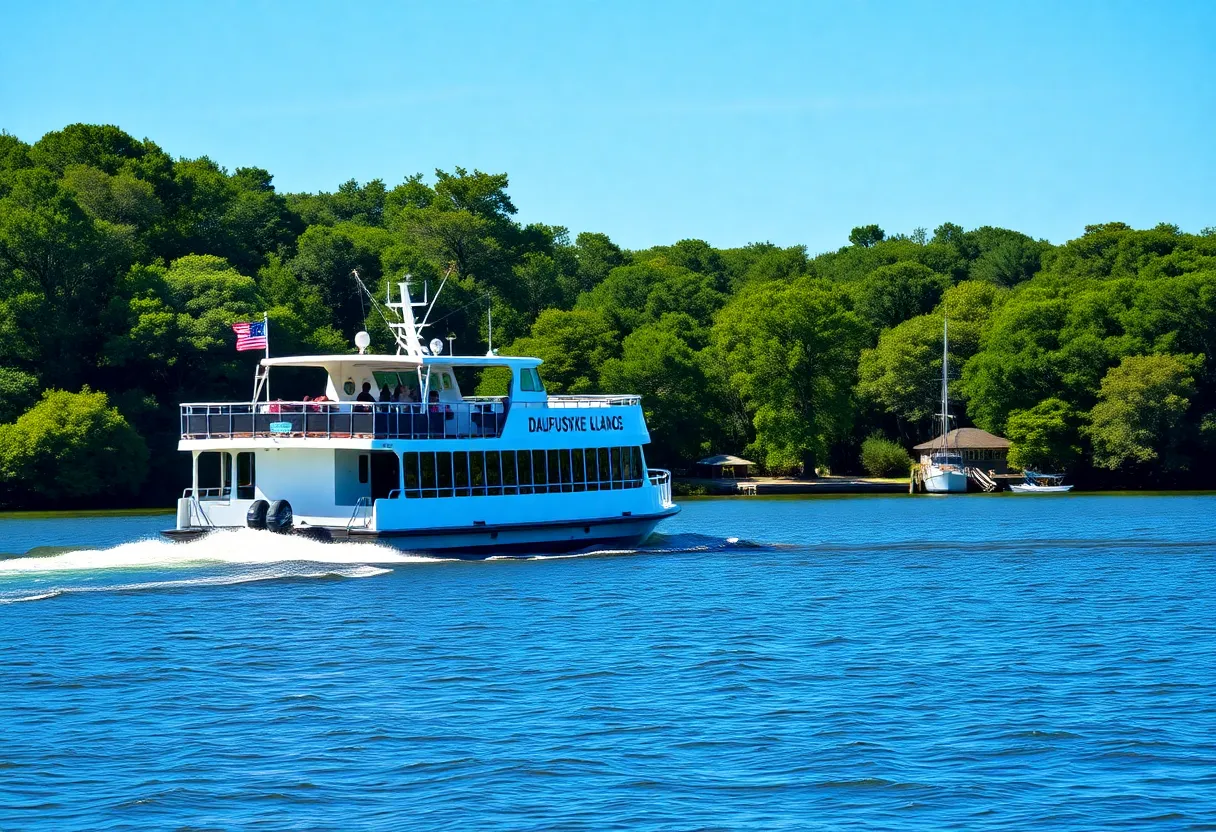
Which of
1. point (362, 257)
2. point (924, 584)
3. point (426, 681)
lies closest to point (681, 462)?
point (362, 257)

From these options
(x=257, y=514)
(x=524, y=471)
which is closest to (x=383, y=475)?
(x=257, y=514)

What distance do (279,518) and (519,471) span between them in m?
6.90

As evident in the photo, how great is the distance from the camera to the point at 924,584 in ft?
128

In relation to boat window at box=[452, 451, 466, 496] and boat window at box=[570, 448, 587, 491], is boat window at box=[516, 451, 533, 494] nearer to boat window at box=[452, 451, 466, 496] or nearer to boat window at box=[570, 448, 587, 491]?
boat window at box=[570, 448, 587, 491]

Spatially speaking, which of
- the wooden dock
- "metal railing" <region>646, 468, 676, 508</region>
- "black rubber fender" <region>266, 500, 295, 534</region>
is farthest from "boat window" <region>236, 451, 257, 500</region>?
the wooden dock

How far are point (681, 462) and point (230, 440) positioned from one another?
201ft

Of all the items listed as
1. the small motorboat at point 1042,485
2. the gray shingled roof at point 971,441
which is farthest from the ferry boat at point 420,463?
the gray shingled roof at point 971,441

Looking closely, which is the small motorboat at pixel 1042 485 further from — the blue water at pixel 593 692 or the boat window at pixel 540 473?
the boat window at pixel 540 473

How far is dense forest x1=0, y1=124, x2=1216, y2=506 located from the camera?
7844 centimetres

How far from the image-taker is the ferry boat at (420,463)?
129ft

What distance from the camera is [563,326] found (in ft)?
327

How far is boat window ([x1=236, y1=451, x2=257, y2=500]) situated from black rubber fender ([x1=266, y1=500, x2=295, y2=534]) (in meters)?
2.09

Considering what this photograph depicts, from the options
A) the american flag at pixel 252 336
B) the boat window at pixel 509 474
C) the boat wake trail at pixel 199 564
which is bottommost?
the boat wake trail at pixel 199 564

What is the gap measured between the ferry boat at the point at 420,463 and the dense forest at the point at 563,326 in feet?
115
